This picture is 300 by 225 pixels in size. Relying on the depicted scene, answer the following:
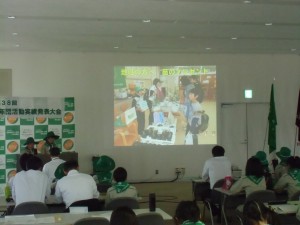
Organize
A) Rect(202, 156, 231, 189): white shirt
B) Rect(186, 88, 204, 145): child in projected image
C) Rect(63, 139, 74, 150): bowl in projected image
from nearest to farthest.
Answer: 1. Rect(202, 156, 231, 189): white shirt
2. Rect(63, 139, 74, 150): bowl in projected image
3. Rect(186, 88, 204, 145): child in projected image

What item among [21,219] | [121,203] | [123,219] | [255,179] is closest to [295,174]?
[255,179]

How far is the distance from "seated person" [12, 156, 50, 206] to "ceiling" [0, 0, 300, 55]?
2417 mm

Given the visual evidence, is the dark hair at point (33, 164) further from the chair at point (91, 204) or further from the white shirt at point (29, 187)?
the chair at point (91, 204)

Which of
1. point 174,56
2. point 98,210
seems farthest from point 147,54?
point 98,210

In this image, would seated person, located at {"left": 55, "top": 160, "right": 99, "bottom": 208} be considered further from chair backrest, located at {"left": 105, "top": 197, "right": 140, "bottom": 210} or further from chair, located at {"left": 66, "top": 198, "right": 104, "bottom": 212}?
chair backrest, located at {"left": 105, "top": 197, "right": 140, "bottom": 210}

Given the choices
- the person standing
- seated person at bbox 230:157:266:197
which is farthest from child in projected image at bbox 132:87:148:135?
seated person at bbox 230:157:266:197

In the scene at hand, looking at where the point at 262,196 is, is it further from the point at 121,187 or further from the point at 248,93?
the point at 248,93

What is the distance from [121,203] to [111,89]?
6675mm

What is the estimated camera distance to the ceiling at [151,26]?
707 centimetres

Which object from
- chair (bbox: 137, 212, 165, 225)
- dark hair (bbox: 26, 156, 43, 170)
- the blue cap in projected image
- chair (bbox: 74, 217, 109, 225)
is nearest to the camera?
chair (bbox: 74, 217, 109, 225)

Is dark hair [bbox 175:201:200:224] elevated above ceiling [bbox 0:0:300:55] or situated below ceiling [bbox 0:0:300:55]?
below

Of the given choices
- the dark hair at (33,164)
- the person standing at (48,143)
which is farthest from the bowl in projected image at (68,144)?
the dark hair at (33,164)

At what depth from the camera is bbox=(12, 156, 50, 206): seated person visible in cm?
576

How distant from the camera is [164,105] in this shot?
39.6ft
